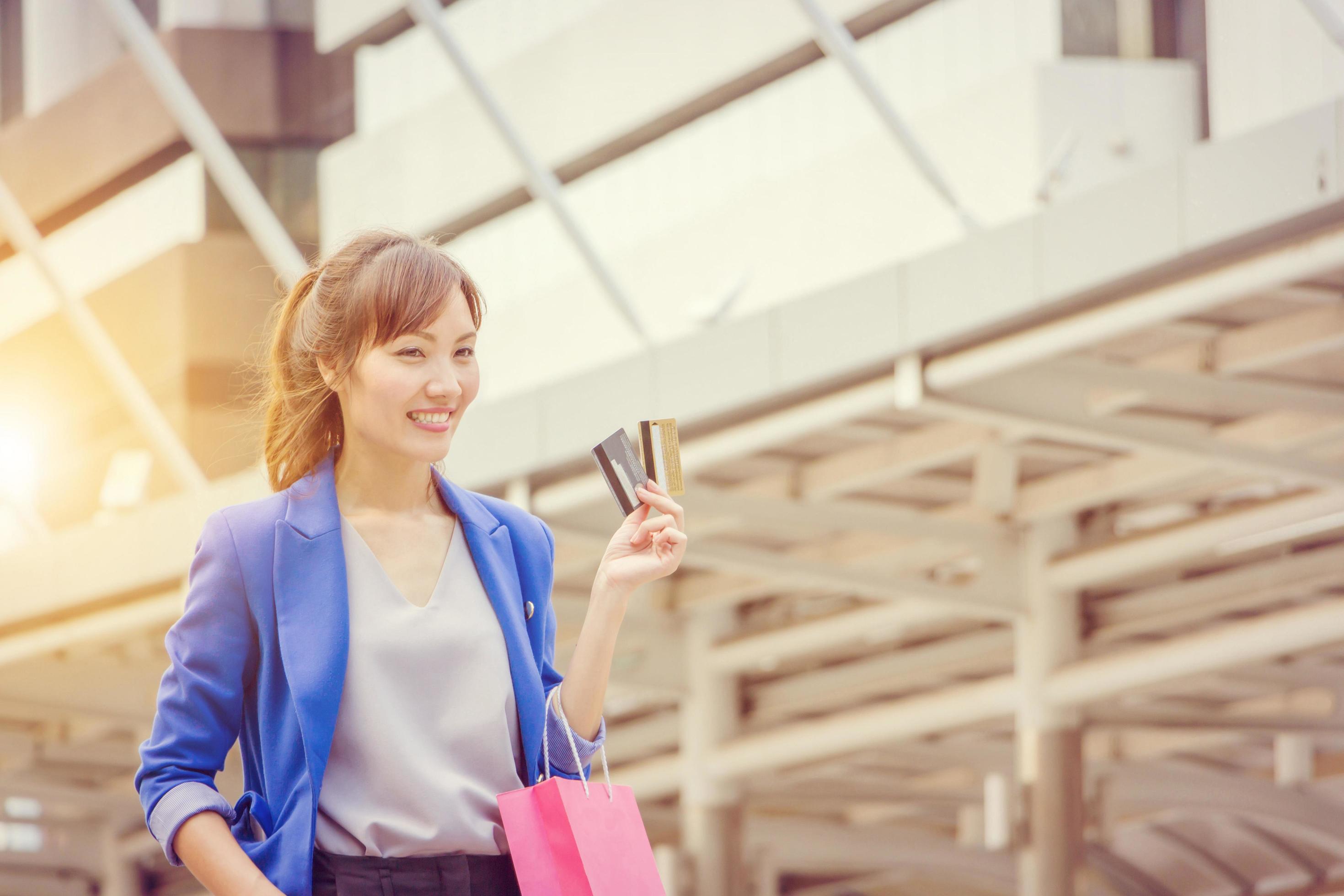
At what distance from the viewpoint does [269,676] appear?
216 cm

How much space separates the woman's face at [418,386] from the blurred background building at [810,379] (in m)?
0.54

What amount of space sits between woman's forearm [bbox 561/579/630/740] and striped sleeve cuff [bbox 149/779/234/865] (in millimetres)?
411

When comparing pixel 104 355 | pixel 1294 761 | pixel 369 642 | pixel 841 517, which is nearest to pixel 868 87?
pixel 841 517

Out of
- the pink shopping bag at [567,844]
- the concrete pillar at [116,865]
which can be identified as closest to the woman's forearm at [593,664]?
the pink shopping bag at [567,844]

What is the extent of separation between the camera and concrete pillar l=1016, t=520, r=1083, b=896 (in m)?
12.7

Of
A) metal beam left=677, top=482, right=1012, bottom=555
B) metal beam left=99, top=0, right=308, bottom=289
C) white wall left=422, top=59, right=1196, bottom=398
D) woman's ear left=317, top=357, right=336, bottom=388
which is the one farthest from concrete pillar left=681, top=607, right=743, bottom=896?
woman's ear left=317, top=357, right=336, bottom=388

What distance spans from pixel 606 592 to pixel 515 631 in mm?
127

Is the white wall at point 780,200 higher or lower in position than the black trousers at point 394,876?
higher

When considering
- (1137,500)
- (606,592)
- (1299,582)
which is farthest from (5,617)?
(606,592)

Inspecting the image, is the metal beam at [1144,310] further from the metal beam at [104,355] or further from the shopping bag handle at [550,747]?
the metal beam at [104,355]

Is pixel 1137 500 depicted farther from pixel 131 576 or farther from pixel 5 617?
pixel 5 617

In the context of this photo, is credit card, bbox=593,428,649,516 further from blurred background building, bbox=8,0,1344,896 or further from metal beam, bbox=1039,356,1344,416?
metal beam, bbox=1039,356,1344,416

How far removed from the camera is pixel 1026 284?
25.4ft

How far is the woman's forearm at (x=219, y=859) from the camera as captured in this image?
6.78 feet
